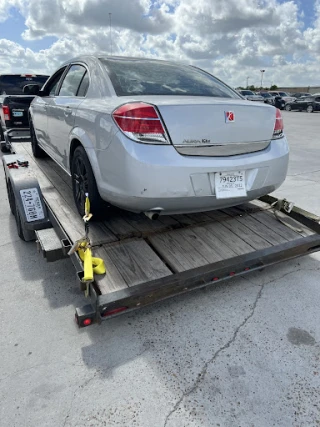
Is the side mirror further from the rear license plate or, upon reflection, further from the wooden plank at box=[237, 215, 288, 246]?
the wooden plank at box=[237, 215, 288, 246]

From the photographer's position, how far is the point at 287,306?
257 cm

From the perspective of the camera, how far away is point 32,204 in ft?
10.6

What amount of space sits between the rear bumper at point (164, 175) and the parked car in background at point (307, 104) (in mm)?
26528

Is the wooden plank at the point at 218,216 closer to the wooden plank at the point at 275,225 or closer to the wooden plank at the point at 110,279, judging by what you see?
the wooden plank at the point at 275,225

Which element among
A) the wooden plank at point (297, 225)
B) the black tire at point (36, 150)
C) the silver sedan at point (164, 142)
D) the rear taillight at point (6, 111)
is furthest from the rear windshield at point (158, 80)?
the rear taillight at point (6, 111)

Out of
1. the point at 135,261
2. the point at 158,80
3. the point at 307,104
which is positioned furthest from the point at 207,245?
the point at 307,104

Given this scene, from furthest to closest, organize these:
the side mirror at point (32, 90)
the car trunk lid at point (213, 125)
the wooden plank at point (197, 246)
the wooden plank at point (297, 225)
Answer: the side mirror at point (32, 90) → the wooden plank at point (297, 225) → the wooden plank at point (197, 246) → the car trunk lid at point (213, 125)

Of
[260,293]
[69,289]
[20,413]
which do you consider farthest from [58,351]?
[260,293]

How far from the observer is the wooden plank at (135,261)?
245 centimetres

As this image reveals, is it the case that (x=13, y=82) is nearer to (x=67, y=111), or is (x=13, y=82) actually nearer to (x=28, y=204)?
(x=67, y=111)

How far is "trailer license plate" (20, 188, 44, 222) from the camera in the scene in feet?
10.4

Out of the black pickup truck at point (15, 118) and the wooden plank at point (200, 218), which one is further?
the black pickup truck at point (15, 118)

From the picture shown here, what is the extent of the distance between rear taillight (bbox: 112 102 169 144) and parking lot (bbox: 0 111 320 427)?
1.24 m

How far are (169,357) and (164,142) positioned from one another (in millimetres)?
1390
